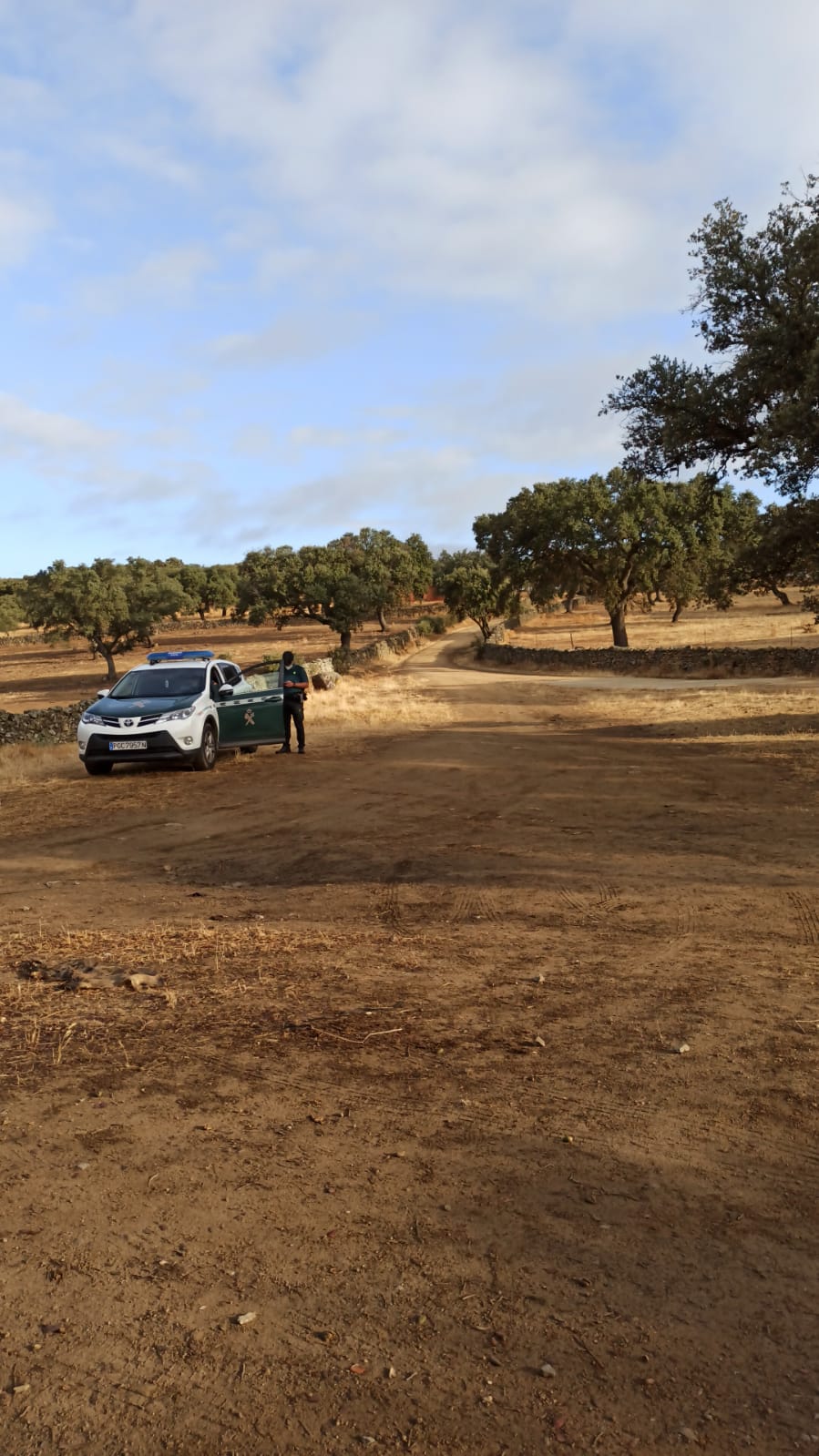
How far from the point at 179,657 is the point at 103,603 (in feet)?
124

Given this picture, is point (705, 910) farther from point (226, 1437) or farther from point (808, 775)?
point (808, 775)

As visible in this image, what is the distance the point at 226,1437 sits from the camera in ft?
7.41

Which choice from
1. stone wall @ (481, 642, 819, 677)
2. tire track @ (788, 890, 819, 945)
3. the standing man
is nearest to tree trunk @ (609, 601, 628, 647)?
stone wall @ (481, 642, 819, 677)

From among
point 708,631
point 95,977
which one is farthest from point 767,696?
point 708,631

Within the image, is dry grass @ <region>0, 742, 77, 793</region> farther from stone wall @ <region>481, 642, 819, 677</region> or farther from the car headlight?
stone wall @ <region>481, 642, 819, 677</region>

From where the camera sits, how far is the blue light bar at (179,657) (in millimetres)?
16220

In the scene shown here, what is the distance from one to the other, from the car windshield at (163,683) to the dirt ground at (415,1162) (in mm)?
7238

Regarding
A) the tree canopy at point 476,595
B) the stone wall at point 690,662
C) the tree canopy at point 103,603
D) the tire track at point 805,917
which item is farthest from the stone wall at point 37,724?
the tree canopy at point 476,595

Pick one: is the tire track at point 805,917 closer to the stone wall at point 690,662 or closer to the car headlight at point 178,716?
the car headlight at point 178,716

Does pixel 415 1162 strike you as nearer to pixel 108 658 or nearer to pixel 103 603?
pixel 103 603

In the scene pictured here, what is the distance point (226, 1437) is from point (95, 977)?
3.35 metres

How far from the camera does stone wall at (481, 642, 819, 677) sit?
32125 mm

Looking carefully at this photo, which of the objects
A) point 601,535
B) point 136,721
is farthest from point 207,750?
point 601,535

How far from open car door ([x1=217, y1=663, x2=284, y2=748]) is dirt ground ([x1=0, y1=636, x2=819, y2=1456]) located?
7536 mm
